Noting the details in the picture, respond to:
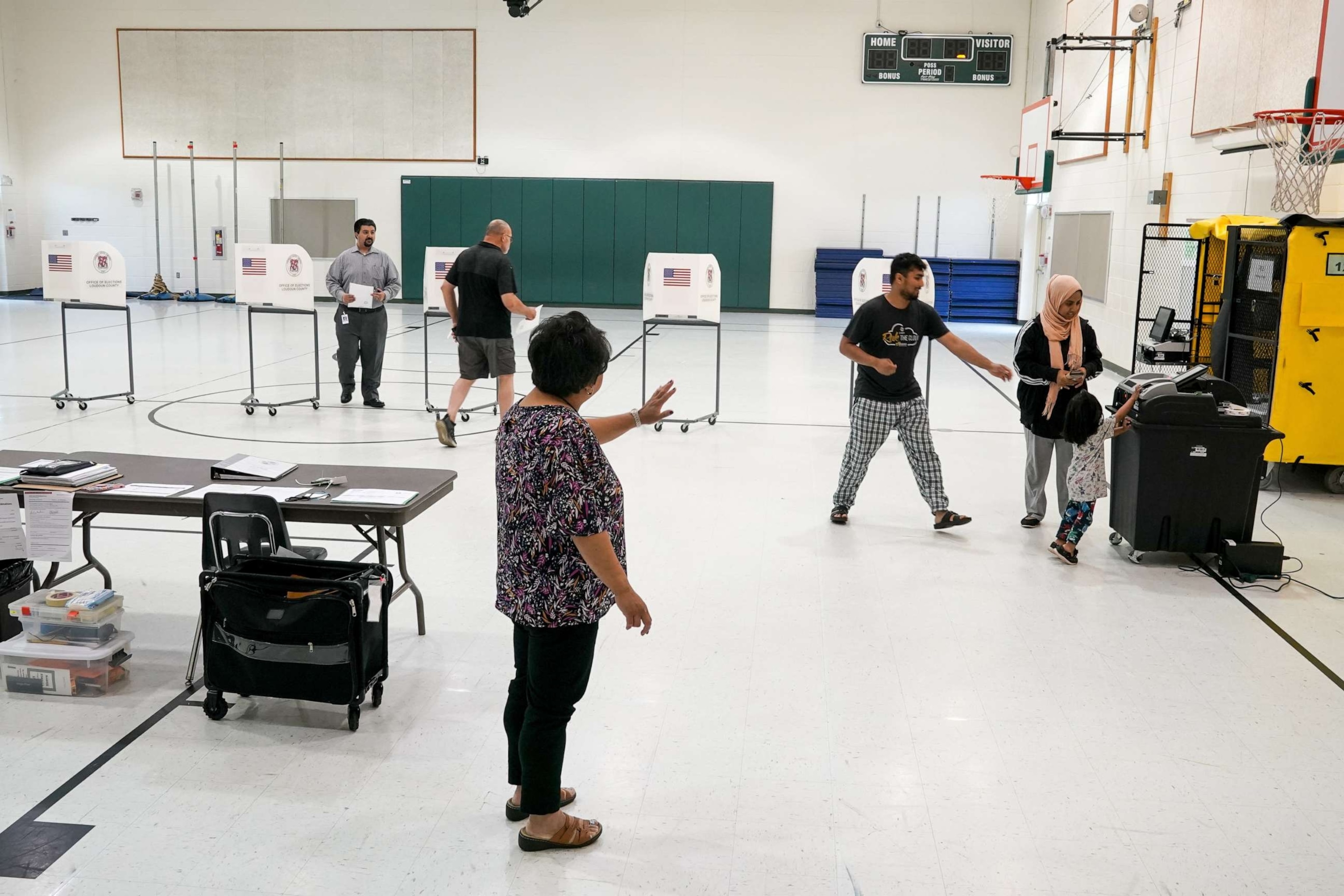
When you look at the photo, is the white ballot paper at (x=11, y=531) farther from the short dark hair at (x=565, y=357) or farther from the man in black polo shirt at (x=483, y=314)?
the man in black polo shirt at (x=483, y=314)

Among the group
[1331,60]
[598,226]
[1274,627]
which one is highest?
[1331,60]

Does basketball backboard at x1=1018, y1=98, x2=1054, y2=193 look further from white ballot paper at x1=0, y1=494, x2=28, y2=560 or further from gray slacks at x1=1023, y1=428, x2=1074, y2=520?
white ballot paper at x1=0, y1=494, x2=28, y2=560

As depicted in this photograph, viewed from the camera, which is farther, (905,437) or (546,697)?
(905,437)

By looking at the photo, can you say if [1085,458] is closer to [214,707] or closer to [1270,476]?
[1270,476]

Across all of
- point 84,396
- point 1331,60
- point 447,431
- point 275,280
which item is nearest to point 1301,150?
point 1331,60

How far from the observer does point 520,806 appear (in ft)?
10.2

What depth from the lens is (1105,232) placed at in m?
13.4

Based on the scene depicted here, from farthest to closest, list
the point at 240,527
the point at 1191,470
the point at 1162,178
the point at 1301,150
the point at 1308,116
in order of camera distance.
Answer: the point at 1162,178 < the point at 1301,150 < the point at 1308,116 < the point at 1191,470 < the point at 240,527

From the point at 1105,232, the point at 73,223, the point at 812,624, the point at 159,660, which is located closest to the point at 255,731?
the point at 159,660

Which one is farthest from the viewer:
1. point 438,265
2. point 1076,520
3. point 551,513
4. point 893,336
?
point 438,265

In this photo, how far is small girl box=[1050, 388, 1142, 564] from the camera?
552 cm

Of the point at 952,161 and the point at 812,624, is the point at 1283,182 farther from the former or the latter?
the point at 952,161

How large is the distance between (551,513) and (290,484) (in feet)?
6.15

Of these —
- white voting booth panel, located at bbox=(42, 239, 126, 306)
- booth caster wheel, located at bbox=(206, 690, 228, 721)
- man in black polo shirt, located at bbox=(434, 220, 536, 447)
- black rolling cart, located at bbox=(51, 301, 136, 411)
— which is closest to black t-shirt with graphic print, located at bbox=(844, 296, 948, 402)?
man in black polo shirt, located at bbox=(434, 220, 536, 447)
